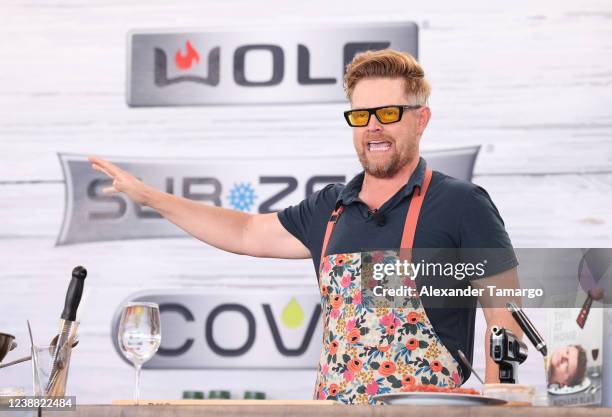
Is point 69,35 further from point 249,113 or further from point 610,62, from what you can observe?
point 610,62

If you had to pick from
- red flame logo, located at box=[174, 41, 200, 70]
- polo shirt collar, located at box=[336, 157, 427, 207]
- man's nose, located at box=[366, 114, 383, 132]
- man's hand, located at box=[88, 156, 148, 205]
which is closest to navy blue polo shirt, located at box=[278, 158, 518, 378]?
polo shirt collar, located at box=[336, 157, 427, 207]

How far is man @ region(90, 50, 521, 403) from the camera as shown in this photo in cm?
236

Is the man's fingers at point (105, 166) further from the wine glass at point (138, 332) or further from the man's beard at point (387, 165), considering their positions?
the wine glass at point (138, 332)

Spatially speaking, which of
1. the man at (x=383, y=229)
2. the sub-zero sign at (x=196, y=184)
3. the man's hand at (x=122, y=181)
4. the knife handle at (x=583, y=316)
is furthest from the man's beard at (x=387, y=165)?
the knife handle at (x=583, y=316)

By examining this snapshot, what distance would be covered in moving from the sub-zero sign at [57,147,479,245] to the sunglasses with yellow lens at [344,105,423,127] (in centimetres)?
81

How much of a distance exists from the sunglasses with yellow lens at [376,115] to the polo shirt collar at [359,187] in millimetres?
140

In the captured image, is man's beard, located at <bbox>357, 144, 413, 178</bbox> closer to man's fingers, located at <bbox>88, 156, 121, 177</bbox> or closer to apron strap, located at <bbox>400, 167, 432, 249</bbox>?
apron strap, located at <bbox>400, 167, 432, 249</bbox>

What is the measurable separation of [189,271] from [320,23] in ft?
3.05

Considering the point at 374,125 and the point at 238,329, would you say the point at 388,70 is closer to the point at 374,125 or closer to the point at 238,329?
the point at 374,125

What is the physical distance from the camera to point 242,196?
11.2 ft

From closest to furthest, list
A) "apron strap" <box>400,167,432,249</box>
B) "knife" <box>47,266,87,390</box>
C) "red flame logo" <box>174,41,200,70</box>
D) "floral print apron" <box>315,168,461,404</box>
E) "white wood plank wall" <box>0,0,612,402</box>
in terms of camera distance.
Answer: "knife" <box>47,266,87,390</box>
"floral print apron" <box>315,168,461,404</box>
"apron strap" <box>400,167,432,249</box>
"white wood plank wall" <box>0,0,612,402</box>
"red flame logo" <box>174,41,200,70</box>

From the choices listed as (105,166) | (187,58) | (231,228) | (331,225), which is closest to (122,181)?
(105,166)

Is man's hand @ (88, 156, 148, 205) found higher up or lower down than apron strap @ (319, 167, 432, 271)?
higher up

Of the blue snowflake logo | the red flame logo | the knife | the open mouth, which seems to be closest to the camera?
the knife
